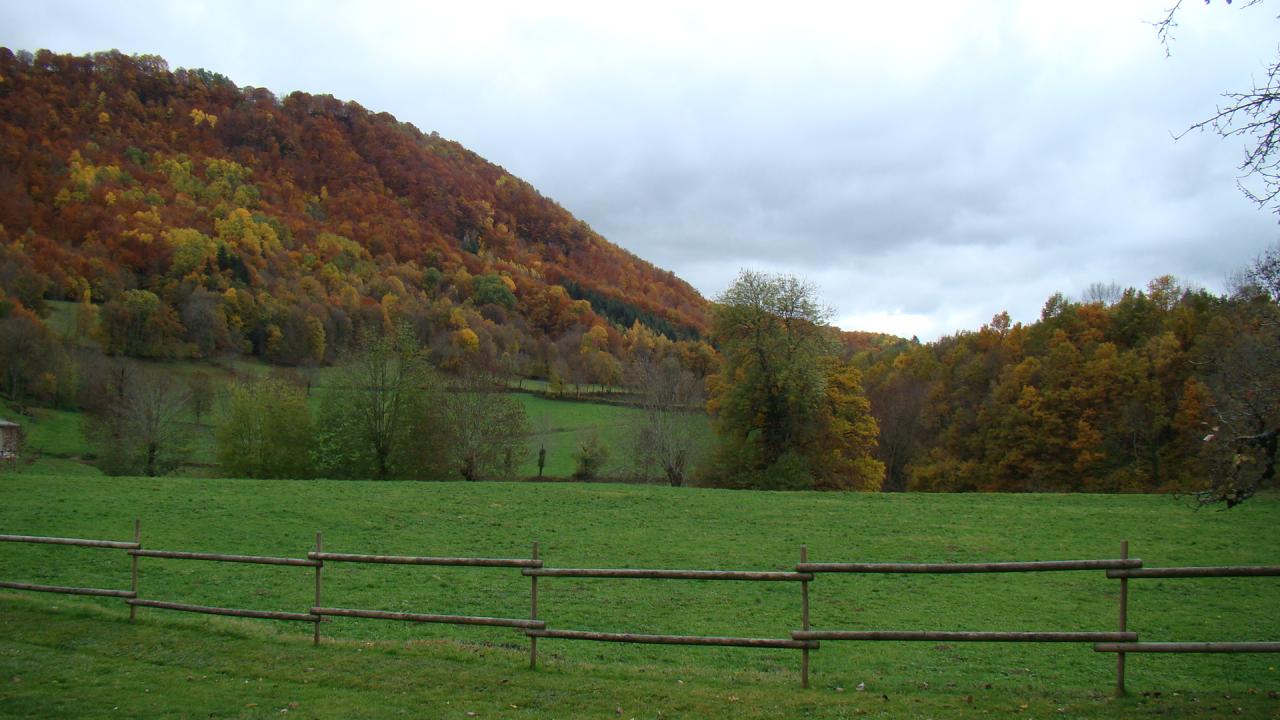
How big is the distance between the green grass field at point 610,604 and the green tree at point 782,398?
878cm

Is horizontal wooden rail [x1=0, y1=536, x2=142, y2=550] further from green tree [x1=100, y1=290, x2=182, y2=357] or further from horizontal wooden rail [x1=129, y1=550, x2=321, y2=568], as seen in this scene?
green tree [x1=100, y1=290, x2=182, y2=357]

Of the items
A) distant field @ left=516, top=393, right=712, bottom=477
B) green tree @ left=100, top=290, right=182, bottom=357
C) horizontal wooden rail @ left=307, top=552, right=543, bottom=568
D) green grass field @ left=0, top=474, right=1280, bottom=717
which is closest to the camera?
green grass field @ left=0, top=474, right=1280, bottom=717

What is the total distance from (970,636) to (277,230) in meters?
110

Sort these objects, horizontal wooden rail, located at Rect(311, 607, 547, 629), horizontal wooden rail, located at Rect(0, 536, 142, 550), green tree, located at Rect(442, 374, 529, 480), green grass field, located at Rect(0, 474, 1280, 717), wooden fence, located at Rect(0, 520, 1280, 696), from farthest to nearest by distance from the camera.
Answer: green tree, located at Rect(442, 374, 529, 480), horizontal wooden rail, located at Rect(0, 536, 142, 550), horizontal wooden rail, located at Rect(311, 607, 547, 629), green grass field, located at Rect(0, 474, 1280, 717), wooden fence, located at Rect(0, 520, 1280, 696)

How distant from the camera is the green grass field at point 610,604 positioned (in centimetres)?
949

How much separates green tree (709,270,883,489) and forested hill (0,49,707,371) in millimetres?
32385

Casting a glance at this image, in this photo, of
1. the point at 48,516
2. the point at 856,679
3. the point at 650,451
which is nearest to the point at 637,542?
the point at 856,679

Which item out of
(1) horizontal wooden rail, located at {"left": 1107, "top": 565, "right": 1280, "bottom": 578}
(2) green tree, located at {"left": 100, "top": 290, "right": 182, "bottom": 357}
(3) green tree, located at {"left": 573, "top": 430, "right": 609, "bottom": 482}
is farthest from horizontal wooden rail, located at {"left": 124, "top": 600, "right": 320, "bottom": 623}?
(2) green tree, located at {"left": 100, "top": 290, "right": 182, "bottom": 357}

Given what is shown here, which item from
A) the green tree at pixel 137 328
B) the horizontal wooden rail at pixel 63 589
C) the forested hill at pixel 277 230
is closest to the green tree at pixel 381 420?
the forested hill at pixel 277 230

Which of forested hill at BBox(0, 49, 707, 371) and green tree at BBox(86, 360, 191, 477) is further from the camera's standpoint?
forested hill at BBox(0, 49, 707, 371)

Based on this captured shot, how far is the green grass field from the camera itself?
9.49m

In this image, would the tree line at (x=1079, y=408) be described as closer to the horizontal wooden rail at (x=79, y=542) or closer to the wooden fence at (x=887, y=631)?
the wooden fence at (x=887, y=631)

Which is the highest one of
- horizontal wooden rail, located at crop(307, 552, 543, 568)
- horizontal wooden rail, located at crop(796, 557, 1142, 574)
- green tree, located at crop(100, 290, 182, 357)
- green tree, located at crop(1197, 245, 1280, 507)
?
green tree, located at crop(100, 290, 182, 357)

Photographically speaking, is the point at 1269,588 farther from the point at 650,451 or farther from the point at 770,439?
the point at 650,451
